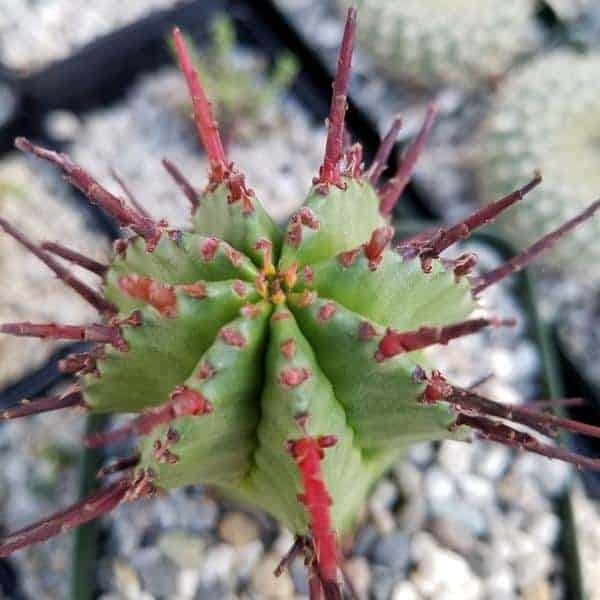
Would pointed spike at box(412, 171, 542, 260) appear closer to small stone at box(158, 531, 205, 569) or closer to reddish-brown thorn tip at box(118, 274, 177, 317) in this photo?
reddish-brown thorn tip at box(118, 274, 177, 317)

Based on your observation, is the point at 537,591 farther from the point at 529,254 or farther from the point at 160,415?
the point at 160,415

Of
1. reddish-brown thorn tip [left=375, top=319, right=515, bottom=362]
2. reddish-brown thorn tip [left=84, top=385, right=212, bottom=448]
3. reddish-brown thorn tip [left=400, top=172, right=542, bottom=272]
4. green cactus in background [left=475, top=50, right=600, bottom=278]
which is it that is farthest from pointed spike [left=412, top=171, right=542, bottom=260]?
green cactus in background [left=475, top=50, right=600, bottom=278]

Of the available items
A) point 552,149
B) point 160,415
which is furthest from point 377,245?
point 552,149

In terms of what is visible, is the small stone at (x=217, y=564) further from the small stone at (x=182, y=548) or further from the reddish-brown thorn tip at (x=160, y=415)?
the reddish-brown thorn tip at (x=160, y=415)

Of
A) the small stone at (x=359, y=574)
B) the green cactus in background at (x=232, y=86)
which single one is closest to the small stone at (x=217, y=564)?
the small stone at (x=359, y=574)

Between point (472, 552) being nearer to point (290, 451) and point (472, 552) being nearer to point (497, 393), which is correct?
point (497, 393)

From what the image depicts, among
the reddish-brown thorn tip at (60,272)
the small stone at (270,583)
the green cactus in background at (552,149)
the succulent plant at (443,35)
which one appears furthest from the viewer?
the succulent plant at (443,35)

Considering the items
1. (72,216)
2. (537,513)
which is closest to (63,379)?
(72,216)
